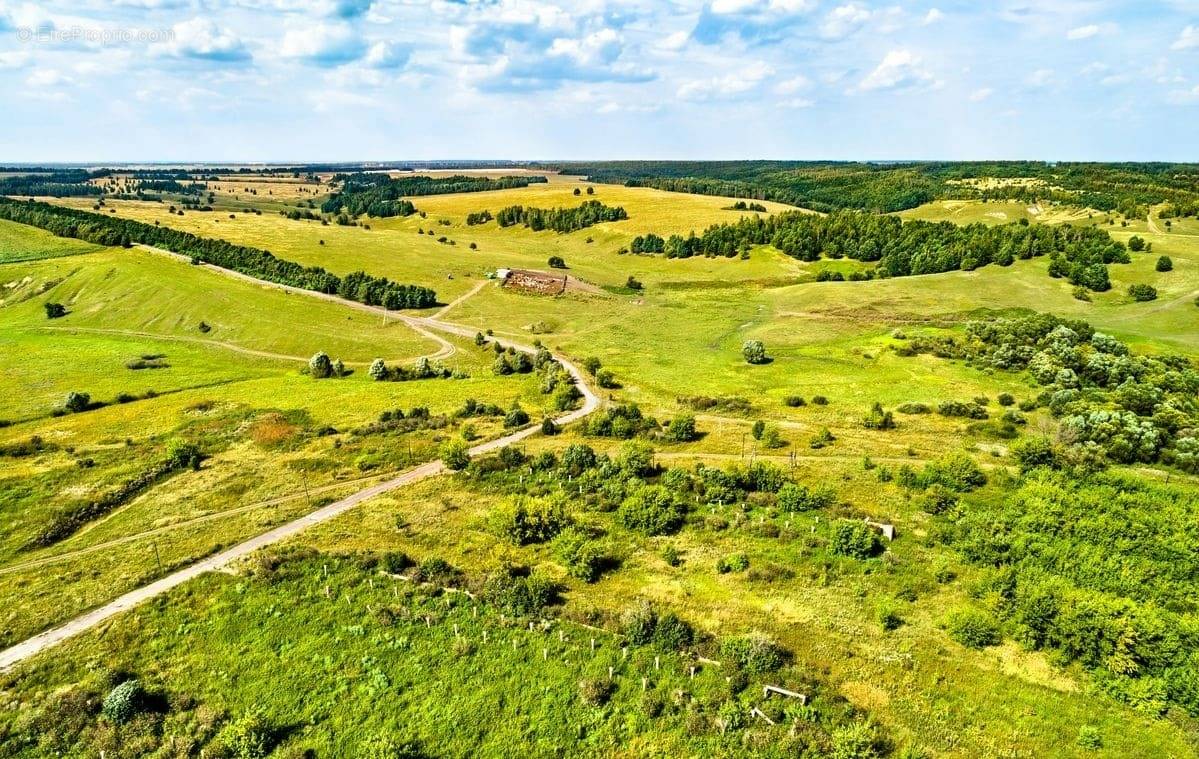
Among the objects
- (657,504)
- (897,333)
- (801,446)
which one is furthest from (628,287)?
(657,504)

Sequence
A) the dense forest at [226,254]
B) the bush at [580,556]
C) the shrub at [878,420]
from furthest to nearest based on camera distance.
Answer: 1. the dense forest at [226,254]
2. the shrub at [878,420]
3. the bush at [580,556]

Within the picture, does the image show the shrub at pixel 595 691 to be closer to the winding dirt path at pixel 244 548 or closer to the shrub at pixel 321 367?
the winding dirt path at pixel 244 548

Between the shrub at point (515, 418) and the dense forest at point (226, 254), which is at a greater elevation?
the dense forest at point (226, 254)

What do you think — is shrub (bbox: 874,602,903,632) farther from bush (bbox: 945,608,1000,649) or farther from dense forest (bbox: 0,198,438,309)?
dense forest (bbox: 0,198,438,309)

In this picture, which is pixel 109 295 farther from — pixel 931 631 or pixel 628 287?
pixel 931 631

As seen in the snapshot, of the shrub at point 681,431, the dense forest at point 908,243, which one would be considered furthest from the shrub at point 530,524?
the dense forest at point 908,243
